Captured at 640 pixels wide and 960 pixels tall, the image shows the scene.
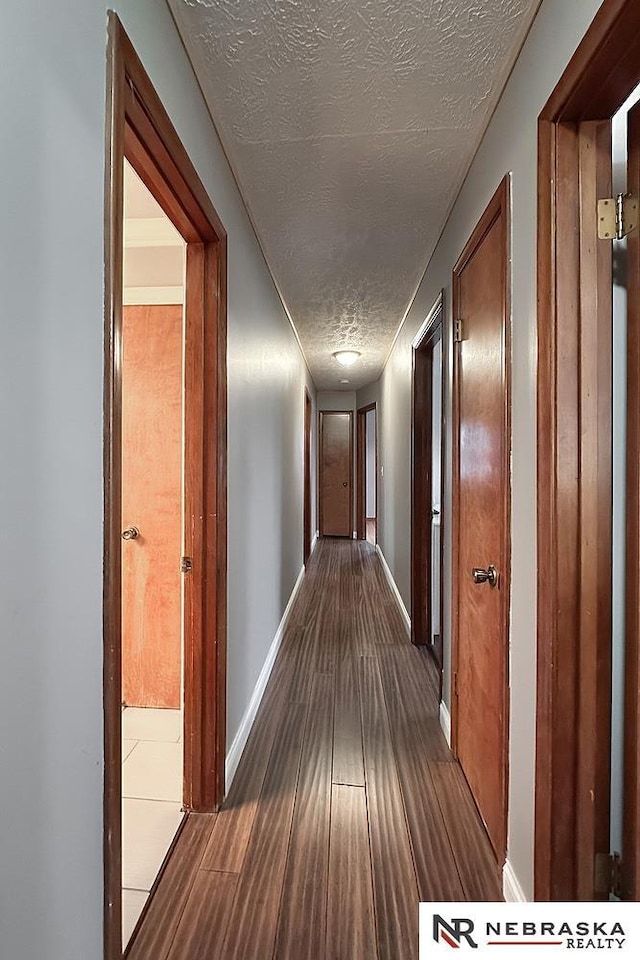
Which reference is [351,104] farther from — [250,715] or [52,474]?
[250,715]

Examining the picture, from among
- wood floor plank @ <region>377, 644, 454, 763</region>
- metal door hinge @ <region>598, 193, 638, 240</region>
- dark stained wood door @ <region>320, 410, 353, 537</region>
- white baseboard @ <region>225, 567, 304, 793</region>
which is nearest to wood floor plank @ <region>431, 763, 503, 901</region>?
wood floor plank @ <region>377, 644, 454, 763</region>

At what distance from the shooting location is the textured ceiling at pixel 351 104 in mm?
1207

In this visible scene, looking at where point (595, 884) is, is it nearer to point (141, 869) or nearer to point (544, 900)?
point (544, 900)

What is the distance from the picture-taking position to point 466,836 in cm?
159

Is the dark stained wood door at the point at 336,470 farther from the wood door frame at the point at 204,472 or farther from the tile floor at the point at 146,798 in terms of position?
the wood door frame at the point at 204,472

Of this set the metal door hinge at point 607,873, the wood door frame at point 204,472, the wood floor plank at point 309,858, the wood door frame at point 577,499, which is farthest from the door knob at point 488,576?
the wood floor plank at point 309,858

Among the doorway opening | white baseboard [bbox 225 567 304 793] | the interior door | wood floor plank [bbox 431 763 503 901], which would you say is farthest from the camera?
the doorway opening

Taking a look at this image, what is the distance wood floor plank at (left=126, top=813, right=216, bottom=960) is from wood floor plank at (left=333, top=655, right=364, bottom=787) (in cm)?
55

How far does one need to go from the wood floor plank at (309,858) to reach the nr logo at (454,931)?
306 mm

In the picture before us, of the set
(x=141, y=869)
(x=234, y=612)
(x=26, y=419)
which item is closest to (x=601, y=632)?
(x=26, y=419)

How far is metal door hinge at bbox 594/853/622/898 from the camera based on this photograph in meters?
1.07

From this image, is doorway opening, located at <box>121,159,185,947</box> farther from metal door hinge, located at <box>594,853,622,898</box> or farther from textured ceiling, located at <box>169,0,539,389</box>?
metal door hinge, located at <box>594,853,622,898</box>

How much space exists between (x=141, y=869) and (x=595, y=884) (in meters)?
1.27

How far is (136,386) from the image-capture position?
2398 mm
